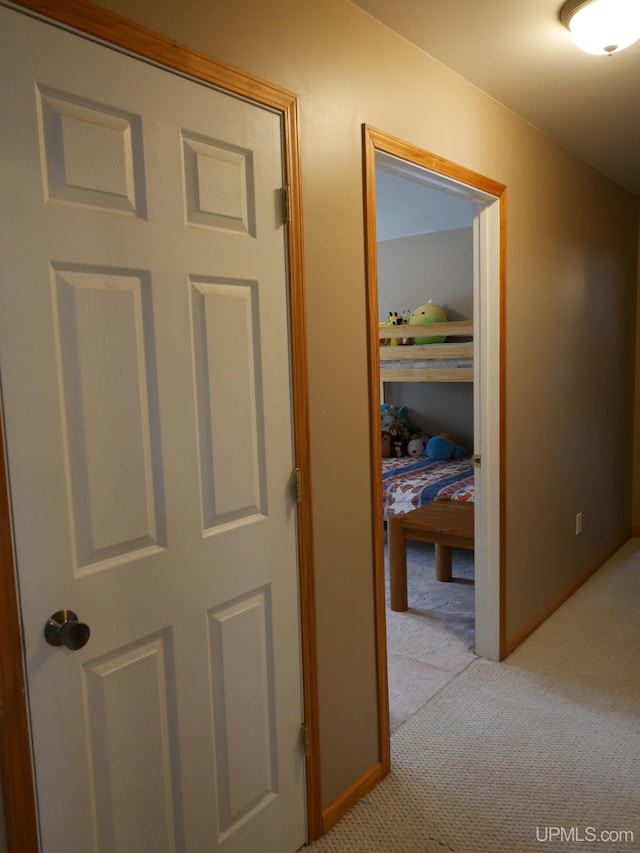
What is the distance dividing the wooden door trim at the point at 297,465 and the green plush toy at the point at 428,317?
3766 millimetres

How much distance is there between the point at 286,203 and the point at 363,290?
0.41 meters

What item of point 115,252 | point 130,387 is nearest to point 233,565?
point 130,387

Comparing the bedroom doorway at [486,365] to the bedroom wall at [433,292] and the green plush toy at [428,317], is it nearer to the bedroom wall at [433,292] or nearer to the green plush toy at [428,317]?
the green plush toy at [428,317]

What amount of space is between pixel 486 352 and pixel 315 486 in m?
1.25

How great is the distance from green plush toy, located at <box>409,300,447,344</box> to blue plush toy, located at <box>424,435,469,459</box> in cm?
83

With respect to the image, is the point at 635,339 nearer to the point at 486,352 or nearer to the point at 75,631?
the point at 486,352

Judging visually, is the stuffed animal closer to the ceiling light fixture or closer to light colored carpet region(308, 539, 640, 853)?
light colored carpet region(308, 539, 640, 853)

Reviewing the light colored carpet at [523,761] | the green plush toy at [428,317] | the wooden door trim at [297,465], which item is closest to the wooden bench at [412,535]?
the light colored carpet at [523,761]

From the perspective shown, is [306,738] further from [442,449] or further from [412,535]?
[442,449]

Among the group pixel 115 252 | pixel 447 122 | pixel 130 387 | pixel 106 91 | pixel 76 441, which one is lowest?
pixel 76 441

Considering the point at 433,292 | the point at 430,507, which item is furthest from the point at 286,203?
the point at 433,292

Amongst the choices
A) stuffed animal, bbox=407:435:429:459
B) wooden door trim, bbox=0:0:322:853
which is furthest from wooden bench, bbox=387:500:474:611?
stuffed animal, bbox=407:435:429:459

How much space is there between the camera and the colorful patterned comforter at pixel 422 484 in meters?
4.15

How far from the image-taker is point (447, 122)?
7.48 ft
